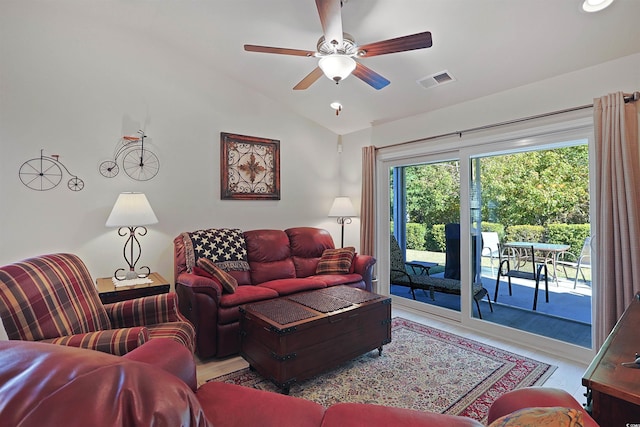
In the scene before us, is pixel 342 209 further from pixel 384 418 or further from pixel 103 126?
pixel 384 418

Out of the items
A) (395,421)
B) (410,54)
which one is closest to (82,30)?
(410,54)

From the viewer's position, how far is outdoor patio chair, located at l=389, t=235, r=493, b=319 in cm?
348

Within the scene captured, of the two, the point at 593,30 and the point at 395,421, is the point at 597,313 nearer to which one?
the point at 593,30

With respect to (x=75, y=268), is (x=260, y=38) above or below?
above

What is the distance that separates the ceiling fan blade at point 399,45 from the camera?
6.48 ft

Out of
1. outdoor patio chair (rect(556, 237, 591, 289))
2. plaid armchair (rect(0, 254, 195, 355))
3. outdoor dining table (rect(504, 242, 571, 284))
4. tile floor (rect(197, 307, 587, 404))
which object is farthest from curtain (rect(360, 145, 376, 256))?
plaid armchair (rect(0, 254, 195, 355))

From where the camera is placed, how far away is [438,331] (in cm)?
→ 336

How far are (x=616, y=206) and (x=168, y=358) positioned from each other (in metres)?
3.10

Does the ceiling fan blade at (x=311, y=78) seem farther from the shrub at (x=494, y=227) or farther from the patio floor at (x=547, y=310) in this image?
the patio floor at (x=547, y=310)

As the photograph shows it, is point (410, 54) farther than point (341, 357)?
Yes

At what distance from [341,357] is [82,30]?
375 cm

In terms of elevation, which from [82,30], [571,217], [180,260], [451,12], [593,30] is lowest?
[180,260]

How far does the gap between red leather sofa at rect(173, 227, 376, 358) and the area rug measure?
397mm

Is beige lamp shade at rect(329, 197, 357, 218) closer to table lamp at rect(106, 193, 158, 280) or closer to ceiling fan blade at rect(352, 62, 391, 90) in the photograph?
ceiling fan blade at rect(352, 62, 391, 90)
